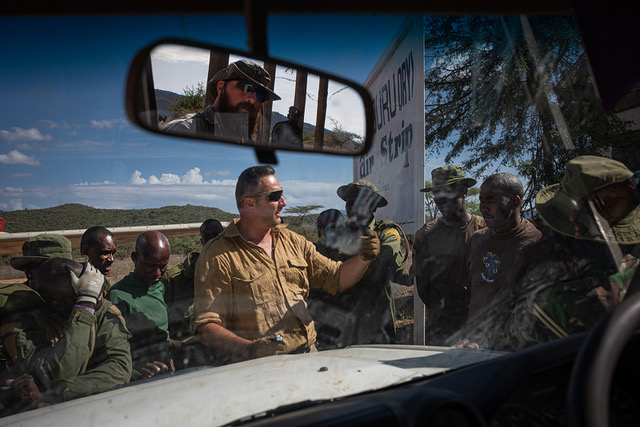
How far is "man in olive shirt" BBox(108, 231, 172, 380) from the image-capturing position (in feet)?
6.98

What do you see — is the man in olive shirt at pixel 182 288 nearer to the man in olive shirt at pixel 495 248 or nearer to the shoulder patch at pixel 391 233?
the shoulder patch at pixel 391 233

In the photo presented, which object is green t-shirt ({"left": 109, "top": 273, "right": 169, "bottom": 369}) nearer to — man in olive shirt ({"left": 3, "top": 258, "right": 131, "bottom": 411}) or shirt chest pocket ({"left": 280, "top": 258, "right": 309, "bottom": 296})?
man in olive shirt ({"left": 3, "top": 258, "right": 131, "bottom": 411})

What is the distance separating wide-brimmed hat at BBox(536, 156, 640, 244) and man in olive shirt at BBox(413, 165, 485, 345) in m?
0.70

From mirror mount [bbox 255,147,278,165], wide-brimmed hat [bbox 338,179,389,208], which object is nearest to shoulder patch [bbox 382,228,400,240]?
wide-brimmed hat [bbox 338,179,389,208]

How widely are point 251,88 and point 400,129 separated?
1831 mm

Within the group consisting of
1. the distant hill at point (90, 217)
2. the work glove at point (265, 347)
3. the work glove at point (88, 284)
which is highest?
the distant hill at point (90, 217)

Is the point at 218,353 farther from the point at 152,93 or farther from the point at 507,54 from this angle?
the point at 507,54

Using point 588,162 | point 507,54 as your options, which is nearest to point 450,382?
point 588,162

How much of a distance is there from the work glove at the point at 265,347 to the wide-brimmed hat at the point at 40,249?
0.98 m

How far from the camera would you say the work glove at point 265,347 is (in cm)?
221

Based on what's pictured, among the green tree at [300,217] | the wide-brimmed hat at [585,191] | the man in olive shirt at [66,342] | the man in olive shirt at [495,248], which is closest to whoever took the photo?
the man in olive shirt at [66,342]

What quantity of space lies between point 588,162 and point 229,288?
195cm

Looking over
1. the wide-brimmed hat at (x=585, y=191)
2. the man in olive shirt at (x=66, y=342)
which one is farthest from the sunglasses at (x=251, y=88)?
the wide-brimmed hat at (x=585, y=191)

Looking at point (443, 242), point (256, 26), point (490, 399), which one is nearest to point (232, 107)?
point (256, 26)
